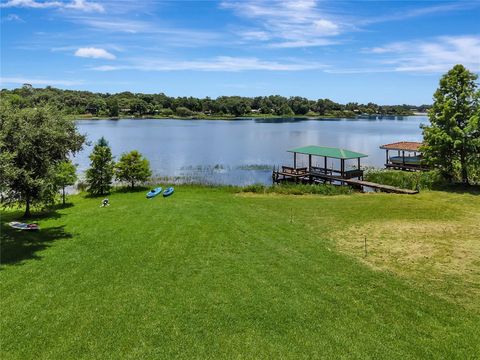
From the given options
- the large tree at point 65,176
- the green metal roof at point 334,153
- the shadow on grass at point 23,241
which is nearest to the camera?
the shadow on grass at point 23,241

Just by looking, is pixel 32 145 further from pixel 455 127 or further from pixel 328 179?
pixel 328 179

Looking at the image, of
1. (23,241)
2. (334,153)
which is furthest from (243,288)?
(334,153)

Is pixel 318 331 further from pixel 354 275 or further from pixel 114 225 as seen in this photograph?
pixel 114 225

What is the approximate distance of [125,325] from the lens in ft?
29.7

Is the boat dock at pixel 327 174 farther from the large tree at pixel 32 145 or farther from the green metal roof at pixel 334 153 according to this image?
the large tree at pixel 32 145

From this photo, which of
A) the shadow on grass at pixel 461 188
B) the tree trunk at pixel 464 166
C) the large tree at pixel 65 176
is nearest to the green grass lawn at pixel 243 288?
the large tree at pixel 65 176

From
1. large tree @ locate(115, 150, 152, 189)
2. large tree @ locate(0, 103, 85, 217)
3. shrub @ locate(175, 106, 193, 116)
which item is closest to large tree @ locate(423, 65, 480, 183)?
large tree @ locate(115, 150, 152, 189)

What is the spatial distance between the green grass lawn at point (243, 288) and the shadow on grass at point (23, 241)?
72 mm

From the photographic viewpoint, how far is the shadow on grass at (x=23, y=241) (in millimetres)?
13812

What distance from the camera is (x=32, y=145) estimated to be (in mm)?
15273

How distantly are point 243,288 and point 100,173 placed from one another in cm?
2337

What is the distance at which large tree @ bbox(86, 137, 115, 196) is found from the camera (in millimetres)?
30797

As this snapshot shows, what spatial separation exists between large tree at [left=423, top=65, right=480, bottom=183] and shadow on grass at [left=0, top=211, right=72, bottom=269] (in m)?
25.6

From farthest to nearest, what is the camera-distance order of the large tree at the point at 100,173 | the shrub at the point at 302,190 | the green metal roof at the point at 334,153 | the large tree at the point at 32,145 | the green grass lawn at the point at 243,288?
the green metal roof at the point at 334,153
the large tree at the point at 100,173
the shrub at the point at 302,190
the large tree at the point at 32,145
the green grass lawn at the point at 243,288
